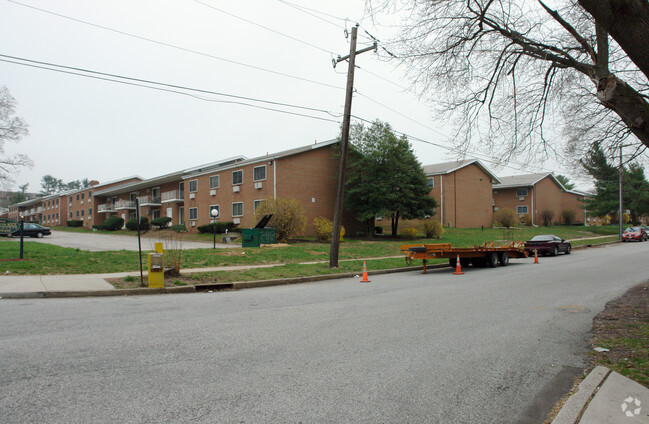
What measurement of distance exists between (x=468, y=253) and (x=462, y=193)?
32.9 m

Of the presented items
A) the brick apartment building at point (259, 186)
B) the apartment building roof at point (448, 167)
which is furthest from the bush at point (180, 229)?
the apartment building roof at point (448, 167)

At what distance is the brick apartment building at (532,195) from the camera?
5784 cm

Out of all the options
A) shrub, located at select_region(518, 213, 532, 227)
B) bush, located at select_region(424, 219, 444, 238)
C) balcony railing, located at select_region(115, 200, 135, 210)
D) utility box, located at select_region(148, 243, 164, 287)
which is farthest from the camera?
shrub, located at select_region(518, 213, 532, 227)

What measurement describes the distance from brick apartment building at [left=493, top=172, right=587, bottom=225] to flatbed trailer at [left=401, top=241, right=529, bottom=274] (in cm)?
4032

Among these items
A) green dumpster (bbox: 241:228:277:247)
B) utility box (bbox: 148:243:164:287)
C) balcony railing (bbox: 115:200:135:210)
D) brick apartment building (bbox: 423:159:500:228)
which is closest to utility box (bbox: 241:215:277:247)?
green dumpster (bbox: 241:228:277:247)

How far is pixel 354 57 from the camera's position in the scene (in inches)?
679

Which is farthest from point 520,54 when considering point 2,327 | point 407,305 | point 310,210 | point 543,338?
point 310,210

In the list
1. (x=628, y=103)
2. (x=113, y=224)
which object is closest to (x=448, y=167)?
(x=113, y=224)

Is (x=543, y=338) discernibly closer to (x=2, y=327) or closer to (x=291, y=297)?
(x=291, y=297)

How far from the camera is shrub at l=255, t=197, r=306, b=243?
2866cm

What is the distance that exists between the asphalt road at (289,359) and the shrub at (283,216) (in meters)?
18.8

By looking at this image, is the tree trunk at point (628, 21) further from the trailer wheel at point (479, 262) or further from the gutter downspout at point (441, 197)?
the gutter downspout at point (441, 197)

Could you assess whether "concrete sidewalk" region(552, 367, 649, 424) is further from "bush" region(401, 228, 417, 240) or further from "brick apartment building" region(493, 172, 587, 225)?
"brick apartment building" region(493, 172, 587, 225)

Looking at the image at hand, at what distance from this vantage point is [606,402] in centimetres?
387
